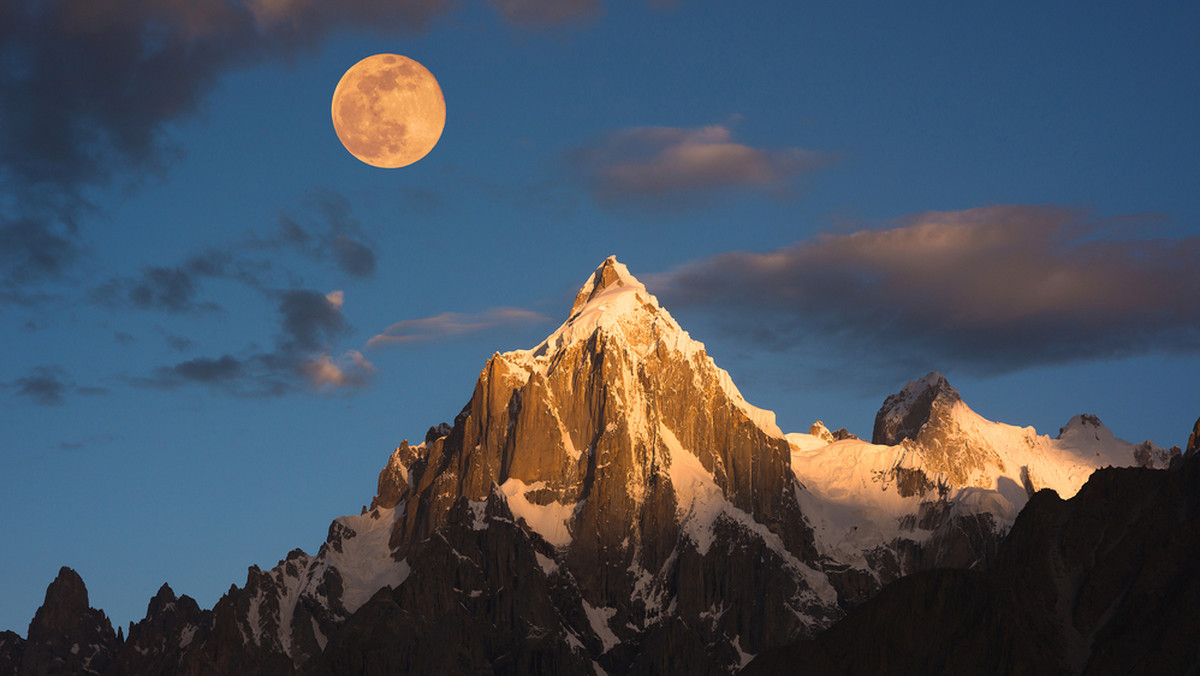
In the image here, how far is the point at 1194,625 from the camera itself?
651 feet

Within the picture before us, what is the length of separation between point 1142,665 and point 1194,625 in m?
6.24

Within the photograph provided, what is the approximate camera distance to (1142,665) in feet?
647
